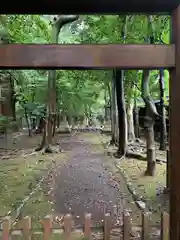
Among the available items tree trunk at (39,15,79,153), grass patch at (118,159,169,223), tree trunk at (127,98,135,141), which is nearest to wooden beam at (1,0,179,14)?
grass patch at (118,159,169,223)

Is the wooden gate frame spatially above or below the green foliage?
below

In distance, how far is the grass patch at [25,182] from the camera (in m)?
6.38

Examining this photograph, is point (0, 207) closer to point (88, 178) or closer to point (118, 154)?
point (88, 178)

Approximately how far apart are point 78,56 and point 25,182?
652 centimetres

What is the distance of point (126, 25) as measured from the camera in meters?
11.1

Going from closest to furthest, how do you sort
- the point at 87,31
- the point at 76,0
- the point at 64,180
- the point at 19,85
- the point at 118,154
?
the point at 76,0 → the point at 64,180 → the point at 118,154 → the point at 87,31 → the point at 19,85

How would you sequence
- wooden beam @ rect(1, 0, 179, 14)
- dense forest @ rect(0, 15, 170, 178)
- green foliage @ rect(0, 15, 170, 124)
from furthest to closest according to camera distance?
green foliage @ rect(0, 15, 170, 124) → dense forest @ rect(0, 15, 170, 178) → wooden beam @ rect(1, 0, 179, 14)

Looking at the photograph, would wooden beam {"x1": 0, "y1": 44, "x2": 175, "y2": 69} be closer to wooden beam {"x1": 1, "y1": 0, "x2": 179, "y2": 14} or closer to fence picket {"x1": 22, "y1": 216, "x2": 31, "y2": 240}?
wooden beam {"x1": 1, "y1": 0, "x2": 179, "y2": 14}

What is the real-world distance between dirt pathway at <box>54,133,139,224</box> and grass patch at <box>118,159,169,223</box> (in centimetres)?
37

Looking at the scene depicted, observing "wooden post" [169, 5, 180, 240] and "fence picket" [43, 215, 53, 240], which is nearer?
"wooden post" [169, 5, 180, 240]

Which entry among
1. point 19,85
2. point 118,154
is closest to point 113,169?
point 118,154

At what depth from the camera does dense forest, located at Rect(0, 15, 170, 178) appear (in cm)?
893

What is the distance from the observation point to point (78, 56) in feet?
9.53

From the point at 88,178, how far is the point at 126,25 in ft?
16.7
